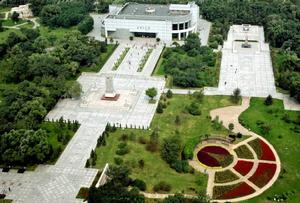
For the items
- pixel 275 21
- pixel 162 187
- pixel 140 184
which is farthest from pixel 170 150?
pixel 275 21

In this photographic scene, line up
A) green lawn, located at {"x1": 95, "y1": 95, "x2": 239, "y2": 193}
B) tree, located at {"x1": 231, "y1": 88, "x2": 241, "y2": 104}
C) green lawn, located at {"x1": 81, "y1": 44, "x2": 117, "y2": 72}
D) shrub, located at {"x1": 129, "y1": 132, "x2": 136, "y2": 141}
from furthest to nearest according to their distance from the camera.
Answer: green lawn, located at {"x1": 81, "y1": 44, "x2": 117, "y2": 72}, tree, located at {"x1": 231, "y1": 88, "x2": 241, "y2": 104}, shrub, located at {"x1": 129, "y1": 132, "x2": 136, "y2": 141}, green lawn, located at {"x1": 95, "y1": 95, "x2": 239, "y2": 193}

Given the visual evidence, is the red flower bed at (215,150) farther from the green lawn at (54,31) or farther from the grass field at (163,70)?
the green lawn at (54,31)

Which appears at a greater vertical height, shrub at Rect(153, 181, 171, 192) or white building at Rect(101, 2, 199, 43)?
white building at Rect(101, 2, 199, 43)

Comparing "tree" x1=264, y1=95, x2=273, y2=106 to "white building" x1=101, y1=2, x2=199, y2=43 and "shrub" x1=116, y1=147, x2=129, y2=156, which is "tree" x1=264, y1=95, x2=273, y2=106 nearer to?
"shrub" x1=116, y1=147, x2=129, y2=156

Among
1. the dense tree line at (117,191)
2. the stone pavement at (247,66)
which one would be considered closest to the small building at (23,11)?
the stone pavement at (247,66)

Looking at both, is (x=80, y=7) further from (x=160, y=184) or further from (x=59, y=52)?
(x=160, y=184)

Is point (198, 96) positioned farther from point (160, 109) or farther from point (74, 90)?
point (74, 90)

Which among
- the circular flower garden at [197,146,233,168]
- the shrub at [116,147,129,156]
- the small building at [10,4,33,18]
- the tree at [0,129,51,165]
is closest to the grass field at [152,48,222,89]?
the circular flower garden at [197,146,233,168]
